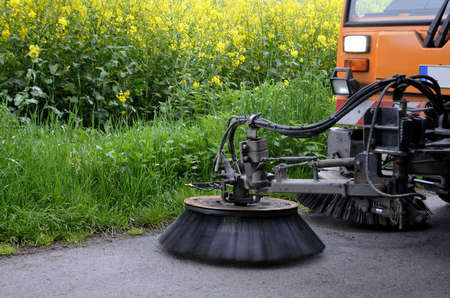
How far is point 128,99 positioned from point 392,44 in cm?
298

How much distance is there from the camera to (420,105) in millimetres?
4441

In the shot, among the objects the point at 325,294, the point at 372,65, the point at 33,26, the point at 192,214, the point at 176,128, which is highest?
the point at 33,26

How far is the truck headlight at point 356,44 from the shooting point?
485cm

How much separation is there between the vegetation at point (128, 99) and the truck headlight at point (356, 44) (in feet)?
3.59

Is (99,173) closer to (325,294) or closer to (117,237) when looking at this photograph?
(117,237)

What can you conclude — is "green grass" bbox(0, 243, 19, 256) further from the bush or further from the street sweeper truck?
the bush

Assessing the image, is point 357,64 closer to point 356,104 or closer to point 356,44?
point 356,44

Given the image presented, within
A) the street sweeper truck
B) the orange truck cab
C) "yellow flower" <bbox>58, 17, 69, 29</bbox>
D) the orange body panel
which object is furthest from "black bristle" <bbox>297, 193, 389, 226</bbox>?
"yellow flower" <bbox>58, 17, 69, 29</bbox>

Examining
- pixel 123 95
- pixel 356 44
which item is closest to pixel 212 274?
pixel 356 44

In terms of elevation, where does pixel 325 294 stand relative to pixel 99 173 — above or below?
below

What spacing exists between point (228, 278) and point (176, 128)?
8.20 ft

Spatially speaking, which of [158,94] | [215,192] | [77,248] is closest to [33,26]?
[158,94]

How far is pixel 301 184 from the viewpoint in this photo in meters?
3.64

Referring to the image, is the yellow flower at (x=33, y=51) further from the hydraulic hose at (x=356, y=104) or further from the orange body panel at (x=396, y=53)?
the orange body panel at (x=396, y=53)
